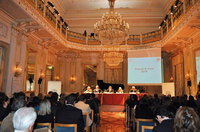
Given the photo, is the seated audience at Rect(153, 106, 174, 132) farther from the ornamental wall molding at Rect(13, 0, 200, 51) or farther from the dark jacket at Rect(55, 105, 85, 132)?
the ornamental wall molding at Rect(13, 0, 200, 51)

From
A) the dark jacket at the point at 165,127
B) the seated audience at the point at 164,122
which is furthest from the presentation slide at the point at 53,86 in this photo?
the dark jacket at the point at 165,127

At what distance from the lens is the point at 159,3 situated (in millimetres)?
13297

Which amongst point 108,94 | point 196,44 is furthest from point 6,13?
point 196,44

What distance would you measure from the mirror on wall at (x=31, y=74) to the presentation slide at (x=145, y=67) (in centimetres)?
641

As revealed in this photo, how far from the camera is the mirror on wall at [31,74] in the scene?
8663mm

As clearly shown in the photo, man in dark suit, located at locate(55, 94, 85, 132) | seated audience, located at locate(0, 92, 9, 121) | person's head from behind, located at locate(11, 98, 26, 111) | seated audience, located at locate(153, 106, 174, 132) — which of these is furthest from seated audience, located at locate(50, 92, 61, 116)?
seated audience, located at locate(153, 106, 174, 132)

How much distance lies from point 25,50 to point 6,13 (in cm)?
213

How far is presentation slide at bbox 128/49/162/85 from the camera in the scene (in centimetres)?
1085

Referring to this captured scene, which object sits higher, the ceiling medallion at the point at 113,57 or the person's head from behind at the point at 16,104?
the ceiling medallion at the point at 113,57

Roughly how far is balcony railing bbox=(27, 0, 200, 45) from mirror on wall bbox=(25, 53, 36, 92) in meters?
2.31

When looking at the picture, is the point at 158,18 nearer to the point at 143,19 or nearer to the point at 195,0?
the point at 143,19

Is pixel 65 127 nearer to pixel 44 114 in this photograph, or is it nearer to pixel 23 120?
pixel 44 114

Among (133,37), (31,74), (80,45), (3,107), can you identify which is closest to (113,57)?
(80,45)

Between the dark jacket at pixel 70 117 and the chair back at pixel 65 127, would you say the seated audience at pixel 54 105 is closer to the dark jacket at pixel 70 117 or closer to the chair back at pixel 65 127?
the dark jacket at pixel 70 117
